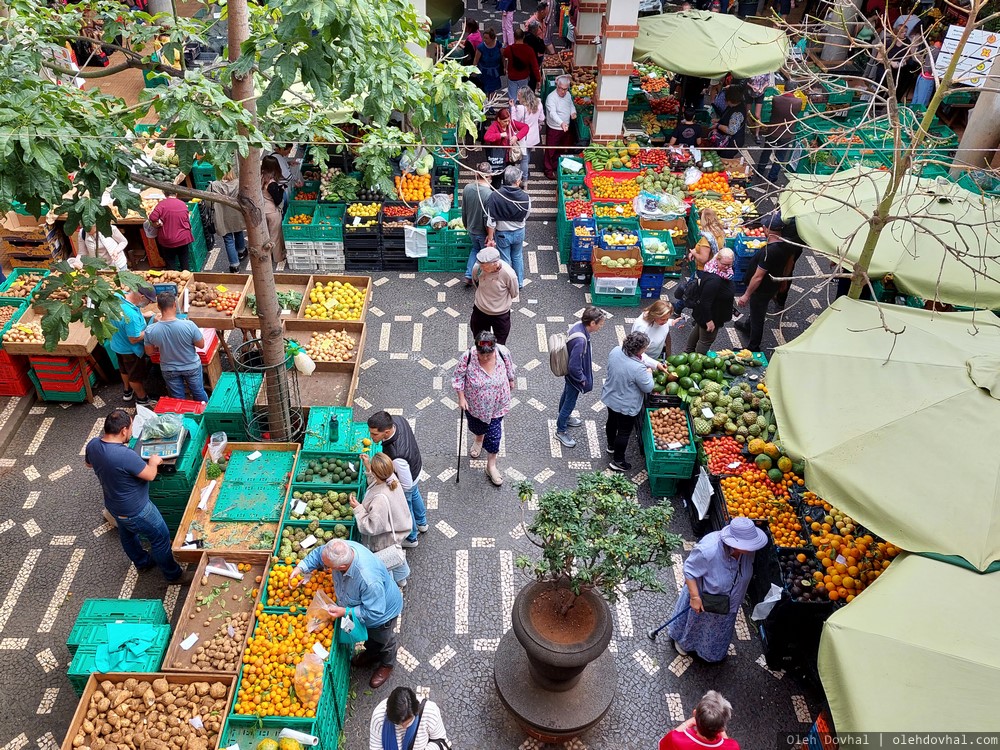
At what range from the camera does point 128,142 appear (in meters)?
6.20

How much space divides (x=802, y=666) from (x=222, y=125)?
21.1 ft

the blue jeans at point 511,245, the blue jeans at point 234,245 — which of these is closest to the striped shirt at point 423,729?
the blue jeans at point 511,245

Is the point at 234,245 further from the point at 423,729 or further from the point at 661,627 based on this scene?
the point at 423,729

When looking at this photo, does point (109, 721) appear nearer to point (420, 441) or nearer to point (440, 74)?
point (420, 441)

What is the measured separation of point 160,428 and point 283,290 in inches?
122

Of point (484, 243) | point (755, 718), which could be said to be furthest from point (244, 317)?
point (755, 718)

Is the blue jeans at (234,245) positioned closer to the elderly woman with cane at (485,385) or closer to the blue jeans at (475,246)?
the blue jeans at (475,246)

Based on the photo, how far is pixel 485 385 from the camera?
7957 millimetres

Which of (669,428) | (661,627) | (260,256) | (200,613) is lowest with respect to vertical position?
(661,627)

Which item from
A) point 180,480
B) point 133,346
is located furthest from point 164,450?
point 133,346

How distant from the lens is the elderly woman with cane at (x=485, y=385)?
25.9 ft

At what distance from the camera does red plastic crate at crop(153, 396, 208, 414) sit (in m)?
8.48

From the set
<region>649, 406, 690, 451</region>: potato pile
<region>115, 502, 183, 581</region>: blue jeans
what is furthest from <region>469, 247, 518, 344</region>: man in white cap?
<region>115, 502, 183, 581</region>: blue jeans

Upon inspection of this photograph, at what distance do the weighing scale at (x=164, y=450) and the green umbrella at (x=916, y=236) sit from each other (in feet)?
22.0
